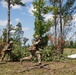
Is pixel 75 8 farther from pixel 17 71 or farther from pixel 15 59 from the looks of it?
pixel 17 71

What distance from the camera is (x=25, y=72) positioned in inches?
551

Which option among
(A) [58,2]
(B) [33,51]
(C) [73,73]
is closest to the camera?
(C) [73,73]

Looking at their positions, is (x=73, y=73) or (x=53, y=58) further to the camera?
(x=53, y=58)

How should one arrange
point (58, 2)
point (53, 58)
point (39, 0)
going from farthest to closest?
point (39, 0)
point (58, 2)
point (53, 58)

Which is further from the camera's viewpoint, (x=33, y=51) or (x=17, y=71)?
(x=33, y=51)

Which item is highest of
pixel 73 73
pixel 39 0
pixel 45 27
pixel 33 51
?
pixel 39 0

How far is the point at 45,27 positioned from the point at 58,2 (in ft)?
36.3

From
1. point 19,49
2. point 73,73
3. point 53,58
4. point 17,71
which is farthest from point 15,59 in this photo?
point 73,73

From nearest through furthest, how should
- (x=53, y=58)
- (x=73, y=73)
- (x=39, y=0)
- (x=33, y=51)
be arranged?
1. (x=73, y=73)
2. (x=33, y=51)
3. (x=53, y=58)
4. (x=39, y=0)

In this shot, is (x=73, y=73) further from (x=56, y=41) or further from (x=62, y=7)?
(x=62, y=7)

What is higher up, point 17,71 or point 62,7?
point 62,7

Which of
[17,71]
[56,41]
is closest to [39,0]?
[56,41]

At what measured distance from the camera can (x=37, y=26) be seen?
1522 inches

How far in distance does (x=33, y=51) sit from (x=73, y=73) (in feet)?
12.3
